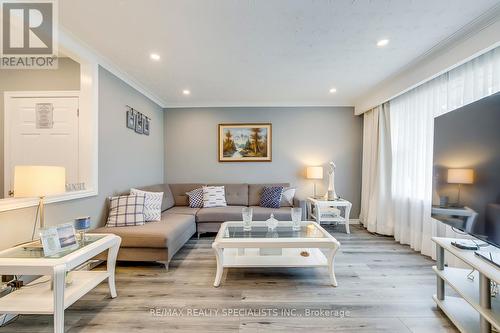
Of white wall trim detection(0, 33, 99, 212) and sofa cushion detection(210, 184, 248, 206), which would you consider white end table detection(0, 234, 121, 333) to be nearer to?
white wall trim detection(0, 33, 99, 212)

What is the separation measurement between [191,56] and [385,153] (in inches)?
130

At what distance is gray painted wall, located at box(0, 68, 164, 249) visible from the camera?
5.64ft

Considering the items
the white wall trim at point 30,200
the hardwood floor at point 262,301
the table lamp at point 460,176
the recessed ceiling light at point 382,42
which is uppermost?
the recessed ceiling light at point 382,42

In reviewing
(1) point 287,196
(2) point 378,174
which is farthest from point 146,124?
(2) point 378,174

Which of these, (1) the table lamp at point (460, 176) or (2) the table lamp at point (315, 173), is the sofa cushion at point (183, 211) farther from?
(1) the table lamp at point (460, 176)

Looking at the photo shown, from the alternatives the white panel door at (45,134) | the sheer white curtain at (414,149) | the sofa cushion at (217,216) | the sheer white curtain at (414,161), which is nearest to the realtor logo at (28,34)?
the white panel door at (45,134)

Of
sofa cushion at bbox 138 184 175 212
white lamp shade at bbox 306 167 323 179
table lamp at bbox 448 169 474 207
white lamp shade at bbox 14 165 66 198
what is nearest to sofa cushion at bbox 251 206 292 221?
white lamp shade at bbox 306 167 323 179

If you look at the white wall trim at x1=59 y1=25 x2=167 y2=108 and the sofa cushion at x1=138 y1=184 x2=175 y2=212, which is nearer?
the white wall trim at x1=59 y1=25 x2=167 y2=108

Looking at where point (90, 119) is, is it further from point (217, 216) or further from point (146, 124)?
point (217, 216)

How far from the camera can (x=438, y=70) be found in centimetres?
237

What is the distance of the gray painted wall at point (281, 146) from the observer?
4.36 m

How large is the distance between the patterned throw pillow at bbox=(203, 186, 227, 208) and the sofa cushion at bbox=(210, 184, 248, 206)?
0.15m

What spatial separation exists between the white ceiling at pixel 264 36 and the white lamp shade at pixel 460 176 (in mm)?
1289

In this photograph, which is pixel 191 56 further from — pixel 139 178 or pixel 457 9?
pixel 457 9
